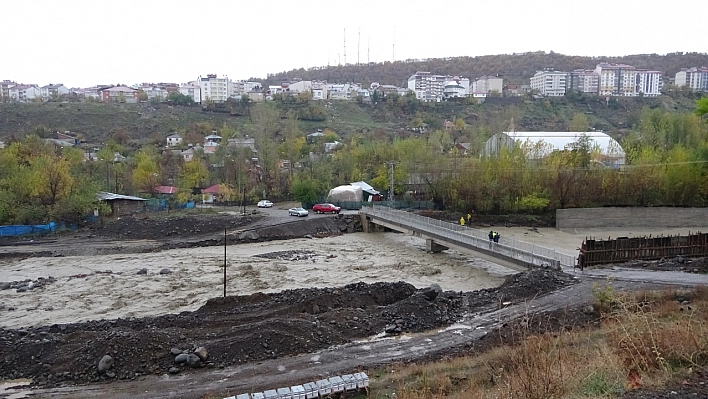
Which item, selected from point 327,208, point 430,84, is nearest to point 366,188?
point 327,208

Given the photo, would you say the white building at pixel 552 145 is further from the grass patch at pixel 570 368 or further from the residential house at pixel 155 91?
the residential house at pixel 155 91

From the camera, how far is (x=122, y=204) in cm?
4594

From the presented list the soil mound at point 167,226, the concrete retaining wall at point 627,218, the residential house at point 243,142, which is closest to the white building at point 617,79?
the residential house at point 243,142

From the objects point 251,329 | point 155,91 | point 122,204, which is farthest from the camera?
point 155,91

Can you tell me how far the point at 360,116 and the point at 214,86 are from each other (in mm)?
58700

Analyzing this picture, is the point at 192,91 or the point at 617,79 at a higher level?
the point at 617,79

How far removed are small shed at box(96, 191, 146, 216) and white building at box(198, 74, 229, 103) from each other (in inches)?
4373

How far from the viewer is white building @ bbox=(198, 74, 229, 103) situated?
503 feet

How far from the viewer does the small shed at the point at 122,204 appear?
4538cm

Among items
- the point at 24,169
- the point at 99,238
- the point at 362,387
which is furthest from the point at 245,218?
the point at 362,387

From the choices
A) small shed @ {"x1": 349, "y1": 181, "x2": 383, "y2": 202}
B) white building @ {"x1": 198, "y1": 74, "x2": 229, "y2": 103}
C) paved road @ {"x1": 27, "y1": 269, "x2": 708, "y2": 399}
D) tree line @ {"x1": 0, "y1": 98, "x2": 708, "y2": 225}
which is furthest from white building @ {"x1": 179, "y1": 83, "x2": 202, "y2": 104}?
paved road @ {"x1": 27, "y1": 269, "x2": 708, "y2": 399}

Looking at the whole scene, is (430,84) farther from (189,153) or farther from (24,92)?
(24,92)

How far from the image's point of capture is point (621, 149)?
6325 cm

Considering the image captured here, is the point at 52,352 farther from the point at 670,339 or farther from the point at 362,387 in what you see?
the point at 670,339
